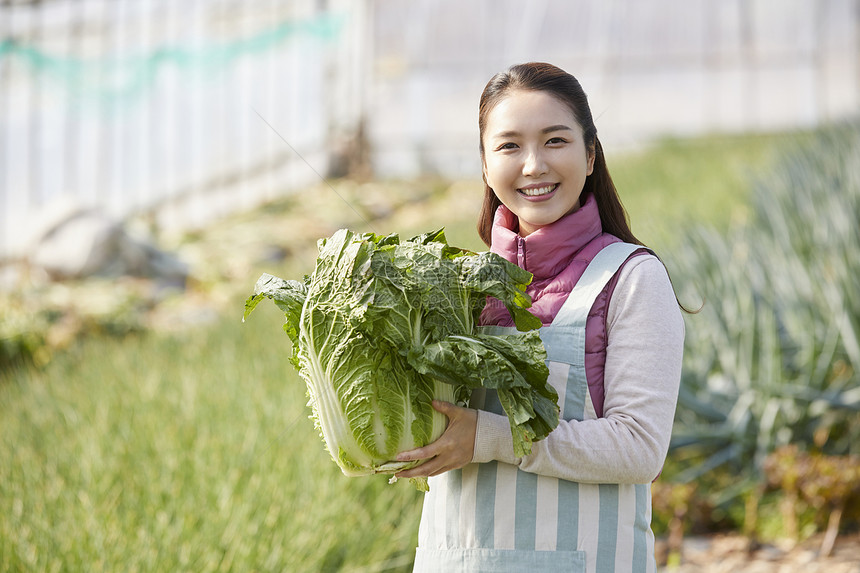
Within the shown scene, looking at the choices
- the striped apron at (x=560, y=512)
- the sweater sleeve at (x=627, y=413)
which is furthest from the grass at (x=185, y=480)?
the sweater sleeve at (x=627, y=413)

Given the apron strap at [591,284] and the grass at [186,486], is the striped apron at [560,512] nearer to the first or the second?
the apron strap at [591,284]

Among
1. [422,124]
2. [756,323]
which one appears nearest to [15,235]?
[422,124]

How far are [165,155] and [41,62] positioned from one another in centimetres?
220

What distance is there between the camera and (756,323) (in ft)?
14.2

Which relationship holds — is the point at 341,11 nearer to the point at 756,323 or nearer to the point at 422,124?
the point at 422,124

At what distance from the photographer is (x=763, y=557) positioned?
3.46m

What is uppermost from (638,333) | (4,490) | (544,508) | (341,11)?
(341,11)

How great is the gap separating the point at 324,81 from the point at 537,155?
15.3 m

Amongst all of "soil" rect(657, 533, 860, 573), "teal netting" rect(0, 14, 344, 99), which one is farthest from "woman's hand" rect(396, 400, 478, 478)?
"teal netting" rect(0, 14, 344, 99)

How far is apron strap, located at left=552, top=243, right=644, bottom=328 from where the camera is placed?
1.48 metres

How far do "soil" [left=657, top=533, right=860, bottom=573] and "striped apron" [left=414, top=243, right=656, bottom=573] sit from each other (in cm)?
207

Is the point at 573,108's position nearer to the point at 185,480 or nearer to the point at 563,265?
the point at 563,265

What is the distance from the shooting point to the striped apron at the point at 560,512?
1.49 meters

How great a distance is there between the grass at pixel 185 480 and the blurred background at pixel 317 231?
2 cm
